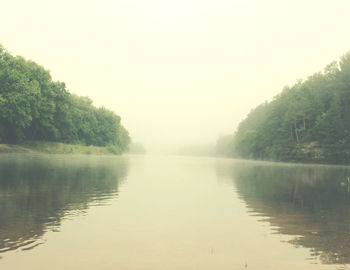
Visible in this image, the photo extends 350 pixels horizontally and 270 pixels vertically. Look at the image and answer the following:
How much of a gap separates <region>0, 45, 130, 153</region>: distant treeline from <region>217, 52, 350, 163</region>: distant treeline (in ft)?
224

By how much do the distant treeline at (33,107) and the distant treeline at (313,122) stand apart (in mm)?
68320

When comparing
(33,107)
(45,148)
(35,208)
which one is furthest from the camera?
(45,148)

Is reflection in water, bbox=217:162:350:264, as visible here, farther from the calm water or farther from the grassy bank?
the grassy bank

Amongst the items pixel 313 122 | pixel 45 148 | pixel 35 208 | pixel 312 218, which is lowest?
pixel 312 218

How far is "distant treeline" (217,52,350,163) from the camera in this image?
285 feet

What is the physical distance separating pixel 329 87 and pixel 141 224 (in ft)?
353

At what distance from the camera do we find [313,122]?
102250mm

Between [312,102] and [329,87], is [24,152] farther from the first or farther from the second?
[329,87]

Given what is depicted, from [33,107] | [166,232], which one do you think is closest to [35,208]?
[166,232]

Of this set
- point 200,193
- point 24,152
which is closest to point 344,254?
point 200,193

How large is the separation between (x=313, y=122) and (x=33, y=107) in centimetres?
8268

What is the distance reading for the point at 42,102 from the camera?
265 ft

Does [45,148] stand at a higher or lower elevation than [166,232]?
higher

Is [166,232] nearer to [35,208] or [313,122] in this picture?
[35,208]
